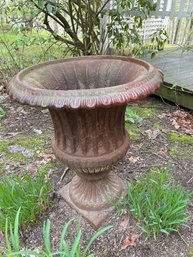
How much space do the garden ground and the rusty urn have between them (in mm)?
137

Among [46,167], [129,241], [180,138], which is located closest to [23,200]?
[46,167]

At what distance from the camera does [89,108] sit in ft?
3.08

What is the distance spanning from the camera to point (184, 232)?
1.49 meters

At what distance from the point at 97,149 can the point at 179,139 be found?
1307mm

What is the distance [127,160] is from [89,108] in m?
1.26

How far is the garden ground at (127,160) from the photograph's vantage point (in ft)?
4.73

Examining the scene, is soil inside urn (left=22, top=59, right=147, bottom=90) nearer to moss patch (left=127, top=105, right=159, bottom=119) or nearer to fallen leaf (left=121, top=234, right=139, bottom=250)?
fallen leaf (left=121, top=234, right=139, bottom=250)

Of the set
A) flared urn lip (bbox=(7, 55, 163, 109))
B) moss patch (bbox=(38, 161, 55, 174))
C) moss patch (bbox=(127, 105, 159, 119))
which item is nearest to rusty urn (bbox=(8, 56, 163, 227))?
flared urn lip (bbox=(7, 55, 163, 109))

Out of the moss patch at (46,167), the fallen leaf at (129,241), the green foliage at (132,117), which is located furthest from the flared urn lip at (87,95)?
the green foliage at (132,117)

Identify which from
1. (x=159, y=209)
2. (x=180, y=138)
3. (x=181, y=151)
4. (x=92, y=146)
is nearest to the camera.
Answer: (x=92, y=146)

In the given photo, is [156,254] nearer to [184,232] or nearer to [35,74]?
[184,232]

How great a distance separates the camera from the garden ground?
4.73ft

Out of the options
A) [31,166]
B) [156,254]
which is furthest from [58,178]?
[156,254]

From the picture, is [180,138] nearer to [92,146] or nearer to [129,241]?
[129,241]
